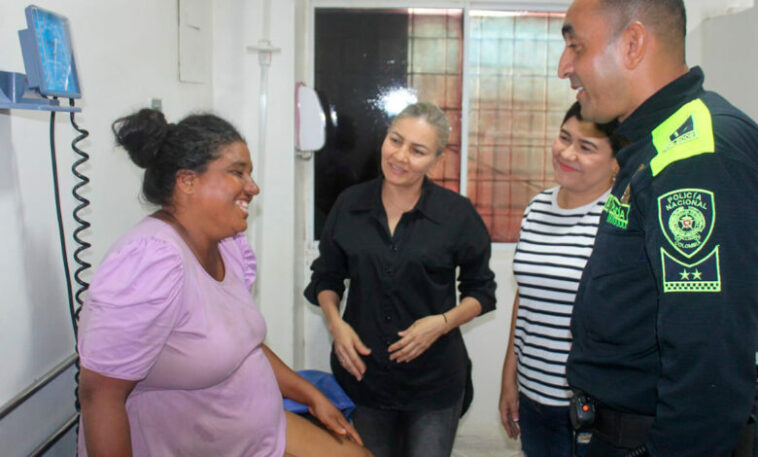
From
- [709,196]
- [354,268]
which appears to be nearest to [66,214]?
[354,268]

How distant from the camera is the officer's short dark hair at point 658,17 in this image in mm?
1025

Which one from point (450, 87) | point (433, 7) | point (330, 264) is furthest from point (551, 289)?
point (433, 7)

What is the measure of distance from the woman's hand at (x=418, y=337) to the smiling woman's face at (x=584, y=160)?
0.53m

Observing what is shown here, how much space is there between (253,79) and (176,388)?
171 cm

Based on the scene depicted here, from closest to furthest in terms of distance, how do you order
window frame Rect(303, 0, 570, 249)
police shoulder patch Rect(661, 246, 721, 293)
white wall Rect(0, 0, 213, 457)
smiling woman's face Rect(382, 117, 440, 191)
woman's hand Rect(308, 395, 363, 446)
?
police shoulder patch Rect(661, 246, 721, 293), white wall Rect(0, 0, 213, 457), woman's hand Rect(308, 395, 363, 446), smiling woman's face Rect(382, 117, 440, 191), window frame Rect(303, 0, 570, 249)

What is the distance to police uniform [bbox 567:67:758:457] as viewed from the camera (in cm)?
89

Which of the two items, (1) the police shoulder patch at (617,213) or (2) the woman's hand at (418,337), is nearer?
(1) the police shoulder patch at (617,213)

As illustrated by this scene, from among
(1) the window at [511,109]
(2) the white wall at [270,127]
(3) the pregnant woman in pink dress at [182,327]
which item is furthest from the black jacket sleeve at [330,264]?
(1) the window at [511,109]

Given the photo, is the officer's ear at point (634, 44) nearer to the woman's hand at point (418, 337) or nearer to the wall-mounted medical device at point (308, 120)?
the woman's hand at point (418, 337)

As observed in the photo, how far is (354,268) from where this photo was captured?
182 centimetres

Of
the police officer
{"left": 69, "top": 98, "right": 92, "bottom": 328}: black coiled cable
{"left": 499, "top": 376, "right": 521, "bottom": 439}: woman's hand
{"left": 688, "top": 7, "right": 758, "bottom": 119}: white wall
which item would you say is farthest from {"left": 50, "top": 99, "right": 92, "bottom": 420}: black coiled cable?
{"left": 688, "top": 7, "right": 758, "bottom": 119}: white wall

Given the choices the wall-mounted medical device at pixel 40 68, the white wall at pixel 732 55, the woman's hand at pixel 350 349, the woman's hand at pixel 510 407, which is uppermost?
the white wall at pixel 732 55

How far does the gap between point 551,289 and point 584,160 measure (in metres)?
0.36

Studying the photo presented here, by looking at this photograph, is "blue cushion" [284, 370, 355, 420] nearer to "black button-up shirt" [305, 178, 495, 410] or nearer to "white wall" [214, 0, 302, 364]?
"black button-up shirt" [305, 178, 495, 410]
